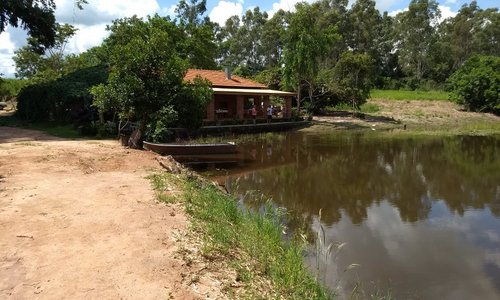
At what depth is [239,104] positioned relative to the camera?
28.8 m

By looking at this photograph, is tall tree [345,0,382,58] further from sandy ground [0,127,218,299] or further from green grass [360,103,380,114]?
sandy ground [0,127,218,299]

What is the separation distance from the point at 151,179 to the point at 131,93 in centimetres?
678

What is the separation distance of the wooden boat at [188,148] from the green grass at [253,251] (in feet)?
25.8

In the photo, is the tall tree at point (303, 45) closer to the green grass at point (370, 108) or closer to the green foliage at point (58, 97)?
the green grass at point (370, 108)

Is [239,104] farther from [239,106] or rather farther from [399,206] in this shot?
[399,206]

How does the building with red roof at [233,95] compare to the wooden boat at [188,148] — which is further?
the building with red roof at [233,95]

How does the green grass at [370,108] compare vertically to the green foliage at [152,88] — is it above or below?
below

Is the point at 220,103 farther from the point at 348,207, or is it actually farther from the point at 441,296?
the point at 441,296

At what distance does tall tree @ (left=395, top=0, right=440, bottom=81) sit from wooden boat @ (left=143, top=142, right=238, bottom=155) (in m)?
47.3

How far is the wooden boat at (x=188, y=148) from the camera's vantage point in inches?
638

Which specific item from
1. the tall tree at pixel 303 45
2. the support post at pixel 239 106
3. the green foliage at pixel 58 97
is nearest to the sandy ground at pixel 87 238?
the green foliage at pixel 58 97

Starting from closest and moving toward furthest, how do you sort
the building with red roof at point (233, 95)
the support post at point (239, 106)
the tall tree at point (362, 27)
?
1. the building with red roof at point (233, 95)
2. the support post at point (239, 106)
3. the tall tree at point (362, 27)

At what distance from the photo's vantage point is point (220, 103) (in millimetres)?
30812

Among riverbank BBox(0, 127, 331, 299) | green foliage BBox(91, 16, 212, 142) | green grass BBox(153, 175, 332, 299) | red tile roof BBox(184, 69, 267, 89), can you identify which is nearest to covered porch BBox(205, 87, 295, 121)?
red tile roof BBox(184, 69, 267, 89)
